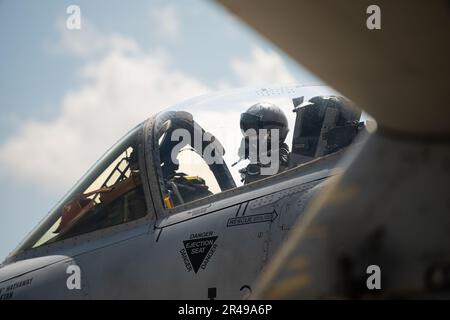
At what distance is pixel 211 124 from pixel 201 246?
1.51 metres

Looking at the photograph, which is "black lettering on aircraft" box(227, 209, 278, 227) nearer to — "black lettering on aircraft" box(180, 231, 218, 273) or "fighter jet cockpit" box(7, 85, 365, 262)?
"black lettering on aircraft" box(180, 231, 218, 273)

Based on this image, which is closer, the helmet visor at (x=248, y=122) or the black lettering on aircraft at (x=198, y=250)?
the black lettering on aircraft at (x=198, y=250)

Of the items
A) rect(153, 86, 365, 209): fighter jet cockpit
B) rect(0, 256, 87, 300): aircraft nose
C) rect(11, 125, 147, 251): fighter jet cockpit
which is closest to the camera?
rect(153, 86, 365, 209): fighter jet cockpit

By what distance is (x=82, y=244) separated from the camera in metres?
5.97

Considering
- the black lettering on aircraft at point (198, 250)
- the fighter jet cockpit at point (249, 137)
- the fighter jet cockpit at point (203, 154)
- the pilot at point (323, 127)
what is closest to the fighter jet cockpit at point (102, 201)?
the fighter jet cockpit at point (203, 154)

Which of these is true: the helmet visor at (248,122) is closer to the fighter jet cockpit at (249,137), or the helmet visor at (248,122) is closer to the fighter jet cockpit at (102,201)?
the fighter jet cockpit at (249,137)

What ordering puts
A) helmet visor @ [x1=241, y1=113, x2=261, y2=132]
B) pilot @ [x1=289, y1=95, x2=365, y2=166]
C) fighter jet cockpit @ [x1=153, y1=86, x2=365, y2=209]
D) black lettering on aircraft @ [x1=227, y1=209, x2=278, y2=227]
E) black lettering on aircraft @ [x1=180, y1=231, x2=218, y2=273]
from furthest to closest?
helmet visor @ [x1=241, y1=113, x2=261, y2=132] < fighter jet cockpit @ [x1=153, y1=86, x2=365, y2=209] < pilot @ [x1=289, y1=95, x2=365, y2=166] < black lettering on aircraft @ [x1=180, y1=231, x2=218, y2=273] < black lettering on aircraft @ [x1=227, y1=209, x2=278, y2=227]

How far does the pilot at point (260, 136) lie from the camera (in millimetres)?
5440

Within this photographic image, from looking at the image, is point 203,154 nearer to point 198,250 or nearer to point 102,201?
point 102,201

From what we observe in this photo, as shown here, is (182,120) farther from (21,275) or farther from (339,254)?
(339,254)

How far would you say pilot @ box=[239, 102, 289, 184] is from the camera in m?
5.44

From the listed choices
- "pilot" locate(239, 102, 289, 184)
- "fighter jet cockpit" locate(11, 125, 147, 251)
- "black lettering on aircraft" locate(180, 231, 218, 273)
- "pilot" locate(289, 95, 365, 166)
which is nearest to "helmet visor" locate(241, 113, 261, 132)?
"pilot" locate(239, 102, 289, 184)

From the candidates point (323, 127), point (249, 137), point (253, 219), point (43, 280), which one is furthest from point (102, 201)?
point (323, 127)
